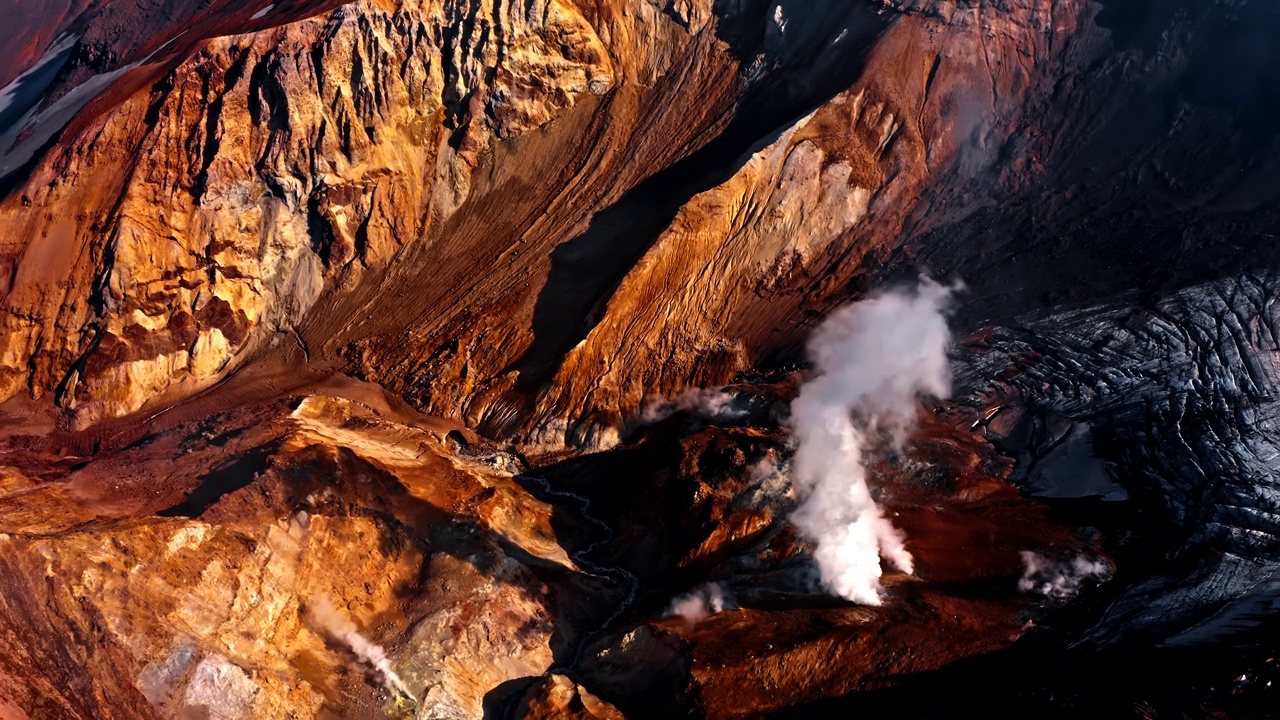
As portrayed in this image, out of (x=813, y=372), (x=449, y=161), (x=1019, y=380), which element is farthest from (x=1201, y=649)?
(x=449, y=161)

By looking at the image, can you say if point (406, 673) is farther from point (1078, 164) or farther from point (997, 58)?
point (997, 58)

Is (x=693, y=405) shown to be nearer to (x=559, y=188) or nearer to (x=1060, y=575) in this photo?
(x=559, y=188)

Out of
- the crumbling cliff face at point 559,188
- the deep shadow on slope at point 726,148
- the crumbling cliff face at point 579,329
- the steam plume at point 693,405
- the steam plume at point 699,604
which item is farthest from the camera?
the deep shadow on slope at point 726,148

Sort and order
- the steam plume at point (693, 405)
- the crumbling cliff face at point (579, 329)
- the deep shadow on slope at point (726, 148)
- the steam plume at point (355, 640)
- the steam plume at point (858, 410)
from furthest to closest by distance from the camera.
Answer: the deep shadow on slope at point (726, 148)
the steam plume at point (693, 405)
the steam plume at point (858, 410)
the steam plume at point (355, 640)
the crumbling cliff face at point (579, 329)

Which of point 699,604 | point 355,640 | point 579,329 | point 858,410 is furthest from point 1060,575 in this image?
point 579,329

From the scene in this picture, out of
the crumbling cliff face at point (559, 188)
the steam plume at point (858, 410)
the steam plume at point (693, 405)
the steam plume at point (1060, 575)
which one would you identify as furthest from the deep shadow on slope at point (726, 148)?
the steam plume at point (1060, 575)

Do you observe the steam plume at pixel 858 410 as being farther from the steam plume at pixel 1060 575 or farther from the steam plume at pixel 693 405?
the steam plume at pixel 693 405
